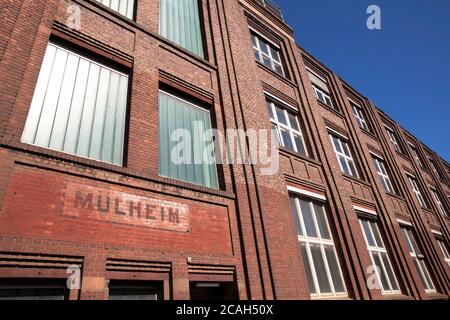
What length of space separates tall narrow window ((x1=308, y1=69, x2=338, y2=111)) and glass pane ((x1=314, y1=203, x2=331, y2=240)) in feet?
22.9

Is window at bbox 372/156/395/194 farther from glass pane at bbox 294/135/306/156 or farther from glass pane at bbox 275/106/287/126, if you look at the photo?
glass pane at bbox 275/106/287/126

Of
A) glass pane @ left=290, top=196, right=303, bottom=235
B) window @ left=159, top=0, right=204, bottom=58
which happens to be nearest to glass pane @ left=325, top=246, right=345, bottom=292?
glass pane @ left=290, top=196, right=303, bottom=235

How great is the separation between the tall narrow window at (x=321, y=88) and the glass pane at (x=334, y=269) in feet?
26.7

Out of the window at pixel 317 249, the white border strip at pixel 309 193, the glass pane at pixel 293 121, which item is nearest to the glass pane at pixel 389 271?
the window at pixel 317 249

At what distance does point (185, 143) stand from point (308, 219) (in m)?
4.11

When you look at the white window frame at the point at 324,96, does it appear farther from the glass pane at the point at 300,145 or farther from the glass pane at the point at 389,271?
the glass pane at the point at 389,271

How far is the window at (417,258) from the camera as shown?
11.4m

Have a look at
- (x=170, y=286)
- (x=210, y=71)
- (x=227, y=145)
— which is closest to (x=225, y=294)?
(x=170, y=286)

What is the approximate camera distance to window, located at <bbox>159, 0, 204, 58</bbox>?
793 centimetres

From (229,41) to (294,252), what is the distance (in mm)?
6505

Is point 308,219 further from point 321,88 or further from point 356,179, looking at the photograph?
point 321,88

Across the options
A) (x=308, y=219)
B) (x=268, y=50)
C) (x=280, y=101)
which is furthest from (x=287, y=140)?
(x=268, y=50)

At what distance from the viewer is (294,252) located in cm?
647
